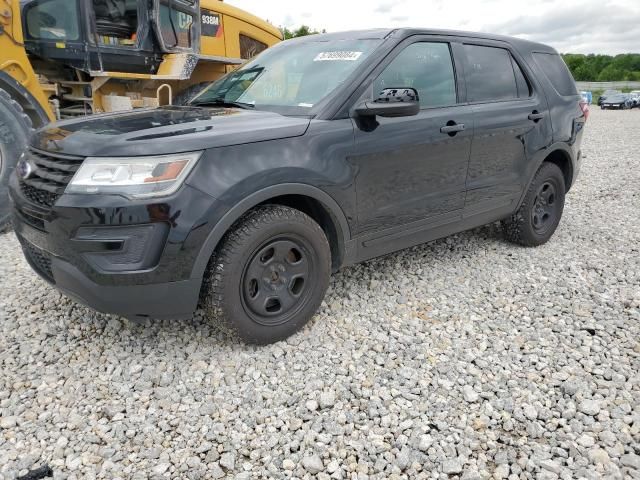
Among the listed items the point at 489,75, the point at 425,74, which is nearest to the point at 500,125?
the point at 489,75

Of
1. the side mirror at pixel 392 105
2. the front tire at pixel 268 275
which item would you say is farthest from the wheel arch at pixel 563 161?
the front tire at pixel 268 275

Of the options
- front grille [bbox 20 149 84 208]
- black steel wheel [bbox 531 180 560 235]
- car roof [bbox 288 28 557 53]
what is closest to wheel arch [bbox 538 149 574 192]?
black steel wheel [bbox 531 180 560 235]

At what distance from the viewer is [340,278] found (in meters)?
3.94

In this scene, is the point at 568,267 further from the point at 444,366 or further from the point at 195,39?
the point at 195,39

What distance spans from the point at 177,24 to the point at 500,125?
460 centimetres

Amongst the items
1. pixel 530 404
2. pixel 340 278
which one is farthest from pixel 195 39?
pixel 530 404

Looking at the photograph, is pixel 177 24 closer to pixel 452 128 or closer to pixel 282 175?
pixel 452 128

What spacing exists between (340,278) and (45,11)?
14.7 feet

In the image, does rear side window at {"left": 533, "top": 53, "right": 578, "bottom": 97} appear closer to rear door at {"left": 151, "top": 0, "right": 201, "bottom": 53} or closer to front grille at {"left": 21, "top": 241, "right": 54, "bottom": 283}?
front grille at {"left": 21, "top": 241, "right": 54, "bottom": 283}

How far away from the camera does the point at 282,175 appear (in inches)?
108

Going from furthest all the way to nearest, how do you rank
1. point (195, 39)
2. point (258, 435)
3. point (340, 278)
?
1. point (195, 39)
2. point (340, 278)
3. point (258, 435)

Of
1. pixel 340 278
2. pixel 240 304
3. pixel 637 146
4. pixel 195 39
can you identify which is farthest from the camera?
pixel 637 146

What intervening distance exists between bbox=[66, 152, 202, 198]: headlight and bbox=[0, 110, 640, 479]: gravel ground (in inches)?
38.6

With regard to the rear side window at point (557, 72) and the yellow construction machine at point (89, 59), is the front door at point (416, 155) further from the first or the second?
the yellow construction machine at point (89, 59)
